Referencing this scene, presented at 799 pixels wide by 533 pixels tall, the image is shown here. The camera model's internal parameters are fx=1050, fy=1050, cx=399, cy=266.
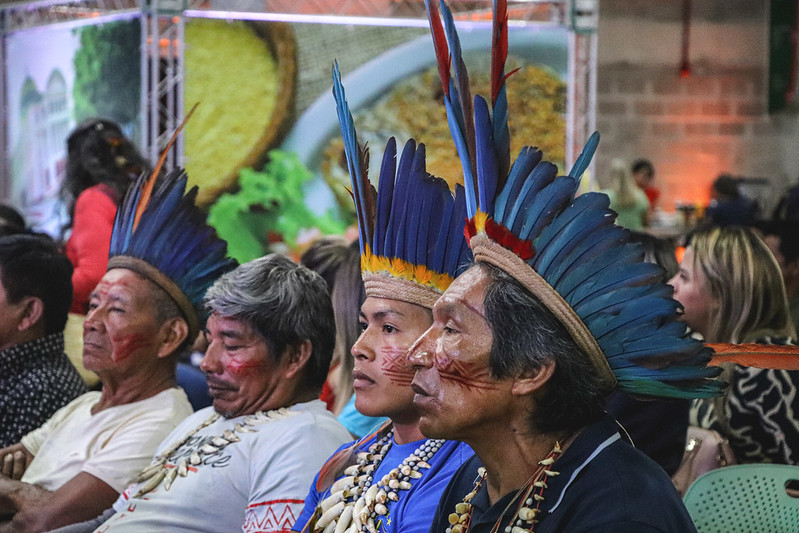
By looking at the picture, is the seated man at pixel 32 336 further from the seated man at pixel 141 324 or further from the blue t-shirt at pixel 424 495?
the blue t-shirt at pixel 424 495

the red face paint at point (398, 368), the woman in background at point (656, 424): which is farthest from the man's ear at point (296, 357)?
the woman in background at point (656, 424)

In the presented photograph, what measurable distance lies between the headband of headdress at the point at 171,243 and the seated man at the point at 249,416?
49cm

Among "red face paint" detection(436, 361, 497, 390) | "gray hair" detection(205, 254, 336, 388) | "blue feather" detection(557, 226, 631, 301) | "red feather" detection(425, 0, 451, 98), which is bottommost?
"gray hair" detection(205, 254, 336, 388)

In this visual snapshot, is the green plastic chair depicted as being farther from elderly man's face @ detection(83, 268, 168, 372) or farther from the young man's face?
elderly man's face @ detection(83, 268, 168, 372)

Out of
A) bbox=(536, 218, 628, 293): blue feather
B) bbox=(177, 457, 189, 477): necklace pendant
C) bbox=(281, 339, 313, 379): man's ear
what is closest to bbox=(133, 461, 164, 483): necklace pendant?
bbox=(177, 457, 189, 477): necklace pendant

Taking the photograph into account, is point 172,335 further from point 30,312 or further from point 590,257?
point 590,257

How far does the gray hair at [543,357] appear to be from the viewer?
1.78 m

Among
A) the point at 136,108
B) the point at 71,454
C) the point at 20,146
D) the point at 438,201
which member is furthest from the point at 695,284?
the point at 20,146

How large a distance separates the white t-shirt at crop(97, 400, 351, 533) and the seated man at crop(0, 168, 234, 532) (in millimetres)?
513

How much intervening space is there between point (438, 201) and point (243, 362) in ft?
2.98

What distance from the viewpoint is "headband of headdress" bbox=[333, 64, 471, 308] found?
2.28 meters

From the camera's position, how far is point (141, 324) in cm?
343

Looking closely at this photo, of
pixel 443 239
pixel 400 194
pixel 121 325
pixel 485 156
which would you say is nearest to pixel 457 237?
pixel 443 239

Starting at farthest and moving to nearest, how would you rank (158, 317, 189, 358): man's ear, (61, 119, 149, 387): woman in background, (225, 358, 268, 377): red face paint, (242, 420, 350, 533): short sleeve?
(61, 119, 149, 387): woman in background
(158, 317, 189, 358): man's ear
(225, 358, 268, 377): red face paint
(242, 420, 350, 533): short sleeve
